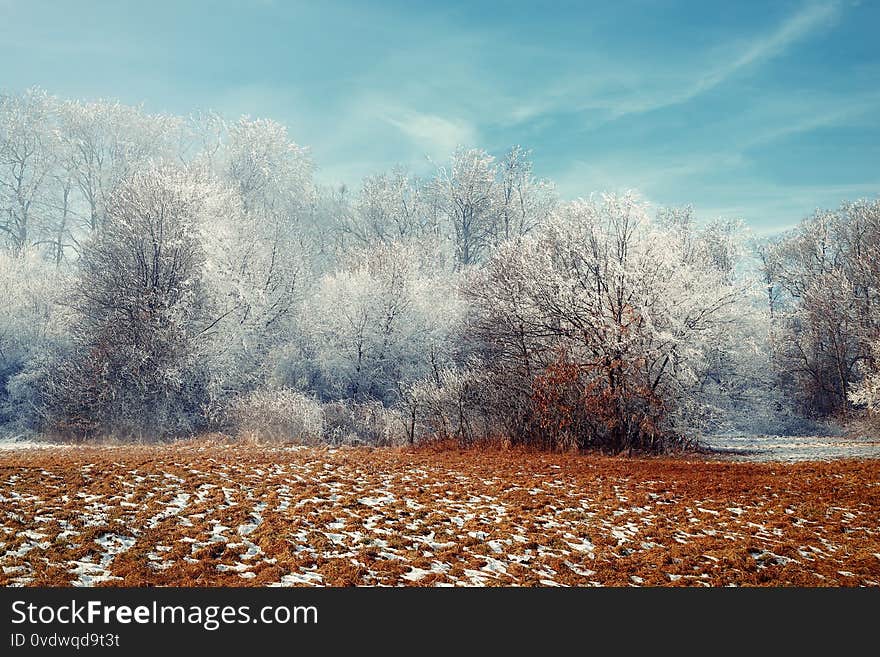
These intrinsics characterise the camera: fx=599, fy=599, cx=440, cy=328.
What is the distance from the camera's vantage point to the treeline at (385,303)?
720 inches

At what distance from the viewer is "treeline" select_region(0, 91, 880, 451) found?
18.3 m

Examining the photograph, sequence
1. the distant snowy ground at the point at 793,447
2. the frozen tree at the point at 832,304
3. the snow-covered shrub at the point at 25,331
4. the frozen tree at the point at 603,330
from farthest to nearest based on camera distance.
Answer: the frozen tree at the point at 832,304
the snow-covered shrub at the point at 25,331
the distant snowy ground at the point at 793,447
the frozen tree at the point at 603,330

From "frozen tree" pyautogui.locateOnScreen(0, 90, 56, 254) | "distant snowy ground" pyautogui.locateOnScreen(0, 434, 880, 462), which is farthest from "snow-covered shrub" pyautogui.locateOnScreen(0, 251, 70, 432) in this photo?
"frozen tree" pyautogui.locateOnScreen(0, 90, 56, 254)

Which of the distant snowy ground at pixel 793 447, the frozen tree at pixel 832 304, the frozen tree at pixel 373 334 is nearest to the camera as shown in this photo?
the distant snowy ground at pixel 793 447

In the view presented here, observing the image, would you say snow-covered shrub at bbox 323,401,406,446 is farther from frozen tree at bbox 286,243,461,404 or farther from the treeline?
frozen tree at bbox 286,243,461,404

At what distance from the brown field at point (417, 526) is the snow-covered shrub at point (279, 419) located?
21.4 ft

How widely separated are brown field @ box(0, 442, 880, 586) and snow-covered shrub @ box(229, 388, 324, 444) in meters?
6.51

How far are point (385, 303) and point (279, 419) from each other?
35.1 ft

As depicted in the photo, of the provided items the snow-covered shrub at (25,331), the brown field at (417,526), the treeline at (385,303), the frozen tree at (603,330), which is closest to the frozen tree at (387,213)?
the treeline at (385,303)

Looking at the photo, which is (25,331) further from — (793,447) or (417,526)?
(793,447)

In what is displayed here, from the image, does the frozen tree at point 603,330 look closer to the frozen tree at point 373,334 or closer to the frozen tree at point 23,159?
the frozen tree at point 373,334

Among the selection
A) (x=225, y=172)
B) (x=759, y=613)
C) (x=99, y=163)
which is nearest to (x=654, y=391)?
(x=759, y=613)

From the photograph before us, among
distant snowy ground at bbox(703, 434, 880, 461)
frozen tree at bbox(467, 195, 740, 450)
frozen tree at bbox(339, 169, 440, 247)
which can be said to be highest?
frozen tree at bbox(339, 169, 440, 247)

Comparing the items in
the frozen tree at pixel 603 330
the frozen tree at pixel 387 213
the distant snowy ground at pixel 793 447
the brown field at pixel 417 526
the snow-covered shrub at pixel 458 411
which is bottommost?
the distant snowy ground at pixel 793 447
